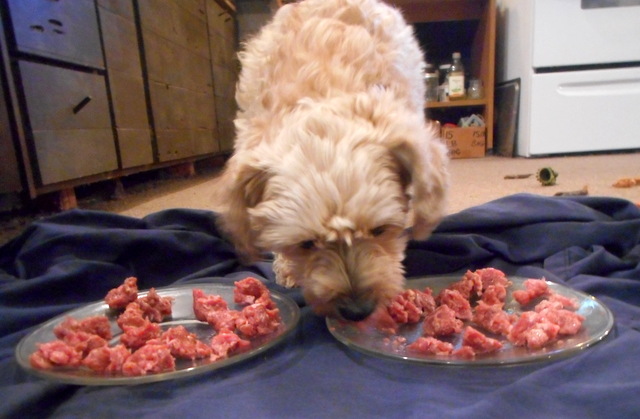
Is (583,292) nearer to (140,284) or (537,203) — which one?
(537,203)

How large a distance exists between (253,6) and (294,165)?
5.33 metres

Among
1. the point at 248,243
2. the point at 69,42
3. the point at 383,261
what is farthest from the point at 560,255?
the point at 69,42

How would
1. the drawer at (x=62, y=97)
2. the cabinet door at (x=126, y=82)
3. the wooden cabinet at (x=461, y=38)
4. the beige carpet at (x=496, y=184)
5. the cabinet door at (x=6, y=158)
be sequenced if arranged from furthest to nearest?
the wooden cabinet at (x=461, y=38) < the cabinet door at (x=126, y=82) < the beige carpet at (x=496, y=184) < the drawer at (x=62, y=97) < the cabinet door at (x=6, y=158)

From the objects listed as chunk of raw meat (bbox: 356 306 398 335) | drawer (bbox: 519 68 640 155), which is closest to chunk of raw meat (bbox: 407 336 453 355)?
chunk of raw meat (bbox: 356 306 398 335)

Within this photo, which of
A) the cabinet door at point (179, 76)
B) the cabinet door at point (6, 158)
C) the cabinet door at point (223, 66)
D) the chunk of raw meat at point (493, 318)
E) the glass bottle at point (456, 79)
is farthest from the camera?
the cabinet door at point (223, 66)

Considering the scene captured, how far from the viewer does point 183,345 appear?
3.52 ft

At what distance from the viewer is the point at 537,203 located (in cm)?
168

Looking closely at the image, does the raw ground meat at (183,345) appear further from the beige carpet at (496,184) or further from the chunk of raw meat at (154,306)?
the beige carpet at (496,184)

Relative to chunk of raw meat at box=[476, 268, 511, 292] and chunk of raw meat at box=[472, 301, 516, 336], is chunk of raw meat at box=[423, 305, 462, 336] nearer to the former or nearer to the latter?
chunk of raw meat at box=[472, 301, 516, 336]

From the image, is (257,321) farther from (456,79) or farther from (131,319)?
(456,79)

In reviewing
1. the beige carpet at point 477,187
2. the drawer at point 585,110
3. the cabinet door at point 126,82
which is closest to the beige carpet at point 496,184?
the beige carpet at point 477,187

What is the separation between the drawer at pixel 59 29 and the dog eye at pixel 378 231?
1697 millimetres

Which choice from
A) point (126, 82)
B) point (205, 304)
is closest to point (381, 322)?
point (205, 304)

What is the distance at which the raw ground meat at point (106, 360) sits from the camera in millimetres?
1013
